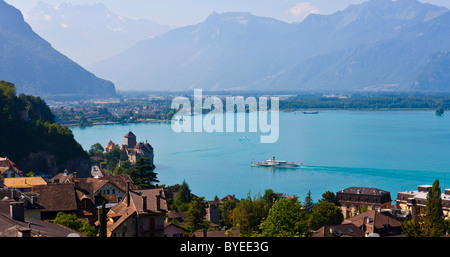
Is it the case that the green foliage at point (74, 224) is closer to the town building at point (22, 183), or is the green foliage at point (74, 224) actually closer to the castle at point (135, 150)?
the town building at point (22, 183)

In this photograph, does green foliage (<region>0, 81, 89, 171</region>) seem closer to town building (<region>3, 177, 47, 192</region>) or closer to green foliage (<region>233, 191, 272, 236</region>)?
town building (<region>3, 177, 47, 192</region>)

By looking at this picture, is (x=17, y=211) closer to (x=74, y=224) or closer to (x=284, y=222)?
(x=74, y=224)

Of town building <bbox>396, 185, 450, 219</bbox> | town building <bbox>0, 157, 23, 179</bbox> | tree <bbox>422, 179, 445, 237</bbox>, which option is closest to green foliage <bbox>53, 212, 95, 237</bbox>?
tree <bbox>422, 179, 445, 237</bbox>

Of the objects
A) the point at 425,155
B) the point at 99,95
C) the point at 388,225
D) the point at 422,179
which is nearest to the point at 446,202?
the point at 388,225

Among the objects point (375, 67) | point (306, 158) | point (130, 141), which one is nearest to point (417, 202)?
point (306, 158)

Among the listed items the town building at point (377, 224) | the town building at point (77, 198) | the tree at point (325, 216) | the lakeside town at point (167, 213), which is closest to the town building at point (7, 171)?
the lakeside town at point (167, 213)
